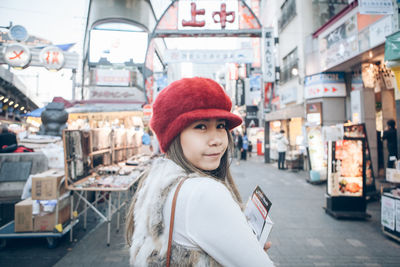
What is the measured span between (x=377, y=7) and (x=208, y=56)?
5262 millimetres

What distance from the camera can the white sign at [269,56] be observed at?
9.50 meters

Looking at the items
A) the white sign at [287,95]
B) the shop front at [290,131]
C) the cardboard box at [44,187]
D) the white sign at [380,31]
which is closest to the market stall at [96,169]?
the cardboard box at [44,187]

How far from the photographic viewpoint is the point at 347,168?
4867mm

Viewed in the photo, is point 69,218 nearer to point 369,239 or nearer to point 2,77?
point 369,239

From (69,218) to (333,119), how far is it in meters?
9.90

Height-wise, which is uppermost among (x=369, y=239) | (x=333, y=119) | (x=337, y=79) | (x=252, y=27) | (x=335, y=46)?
(x=252, y=27)

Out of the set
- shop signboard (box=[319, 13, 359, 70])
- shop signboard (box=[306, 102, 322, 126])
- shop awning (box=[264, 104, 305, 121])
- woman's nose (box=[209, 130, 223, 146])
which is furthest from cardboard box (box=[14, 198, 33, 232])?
shop awning (box=[264, 104, 305, 121])

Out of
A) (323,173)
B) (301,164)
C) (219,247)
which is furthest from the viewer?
(301,164)

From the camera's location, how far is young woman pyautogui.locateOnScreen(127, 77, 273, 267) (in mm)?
750

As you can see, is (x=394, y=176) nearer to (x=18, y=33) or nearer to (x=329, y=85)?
(x=329, y=85)

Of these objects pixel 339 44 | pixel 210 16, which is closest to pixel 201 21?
pixel 210 16

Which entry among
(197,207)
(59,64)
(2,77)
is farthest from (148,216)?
(2,77)

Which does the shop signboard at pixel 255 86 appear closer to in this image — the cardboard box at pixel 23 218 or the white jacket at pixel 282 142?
the white jacket at pixel 282 142

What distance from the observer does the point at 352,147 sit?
4.89m
